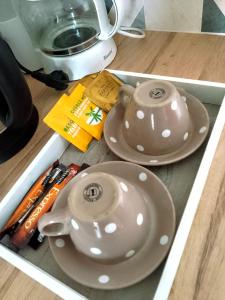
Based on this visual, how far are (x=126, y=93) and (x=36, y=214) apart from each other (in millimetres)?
231

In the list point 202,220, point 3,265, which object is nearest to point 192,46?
point 202,220

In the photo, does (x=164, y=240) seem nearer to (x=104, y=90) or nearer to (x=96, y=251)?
(x=96, y=251)

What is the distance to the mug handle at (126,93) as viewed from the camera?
1.55 ft

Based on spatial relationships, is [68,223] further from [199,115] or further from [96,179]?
[199,115]

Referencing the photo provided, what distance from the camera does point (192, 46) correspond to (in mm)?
663

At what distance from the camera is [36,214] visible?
16.7 inches

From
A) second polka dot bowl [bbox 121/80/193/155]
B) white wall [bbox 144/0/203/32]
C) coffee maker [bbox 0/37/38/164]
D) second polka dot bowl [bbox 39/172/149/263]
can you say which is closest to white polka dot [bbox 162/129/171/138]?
second polka dot bowl [bbox 121/80/193/155]

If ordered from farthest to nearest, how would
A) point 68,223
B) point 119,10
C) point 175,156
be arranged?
point 119,10, point 175,156, point 68,223

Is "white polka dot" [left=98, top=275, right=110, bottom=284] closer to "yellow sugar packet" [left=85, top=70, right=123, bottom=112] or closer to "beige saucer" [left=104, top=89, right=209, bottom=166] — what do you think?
"beige saucer" [left=104, top=89, right=209, bottom=166]

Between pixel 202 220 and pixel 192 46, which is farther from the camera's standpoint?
pixel 192 46

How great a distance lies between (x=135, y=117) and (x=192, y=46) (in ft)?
1.07

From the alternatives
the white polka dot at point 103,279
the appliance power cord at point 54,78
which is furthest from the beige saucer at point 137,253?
the appliance power cord at point 54,78

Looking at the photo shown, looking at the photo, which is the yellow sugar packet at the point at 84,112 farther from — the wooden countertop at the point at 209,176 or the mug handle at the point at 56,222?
the mug handle at the point at 56,222

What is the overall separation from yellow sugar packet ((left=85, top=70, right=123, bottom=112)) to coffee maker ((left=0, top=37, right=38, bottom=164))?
11 centimetres
